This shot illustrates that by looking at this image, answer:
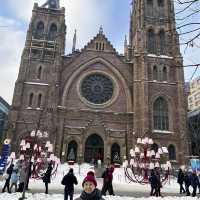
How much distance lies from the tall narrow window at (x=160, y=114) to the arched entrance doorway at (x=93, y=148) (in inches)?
318

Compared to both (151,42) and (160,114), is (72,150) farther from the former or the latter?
(151,42)

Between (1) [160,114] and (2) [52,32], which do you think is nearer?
(1) [160,114]

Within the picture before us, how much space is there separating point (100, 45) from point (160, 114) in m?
14.5

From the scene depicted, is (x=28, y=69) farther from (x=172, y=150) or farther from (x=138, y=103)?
(x=172, y=150)

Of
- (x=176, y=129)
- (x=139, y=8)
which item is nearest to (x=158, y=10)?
(x=139, y=8)

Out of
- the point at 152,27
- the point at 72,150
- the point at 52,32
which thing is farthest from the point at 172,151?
the point at 52,32

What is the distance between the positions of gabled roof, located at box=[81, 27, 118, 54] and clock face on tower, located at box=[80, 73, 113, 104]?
4.55 metres

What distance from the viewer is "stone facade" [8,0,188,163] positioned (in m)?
35.6

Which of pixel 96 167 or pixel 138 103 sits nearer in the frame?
pixel 96 167

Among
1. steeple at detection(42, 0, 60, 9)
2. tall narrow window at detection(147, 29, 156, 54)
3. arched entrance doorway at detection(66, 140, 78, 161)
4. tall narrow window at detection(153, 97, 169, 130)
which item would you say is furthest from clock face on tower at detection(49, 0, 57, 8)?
arched entrance doorway at detection(66, 140, 78, 161)

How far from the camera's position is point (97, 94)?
39250 millimetres

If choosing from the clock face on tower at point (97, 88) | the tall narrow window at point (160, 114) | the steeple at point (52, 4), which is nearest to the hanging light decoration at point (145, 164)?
the tall narrow window at point (160, 114)

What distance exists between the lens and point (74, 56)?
4078 cm

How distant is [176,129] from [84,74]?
1550 cm
